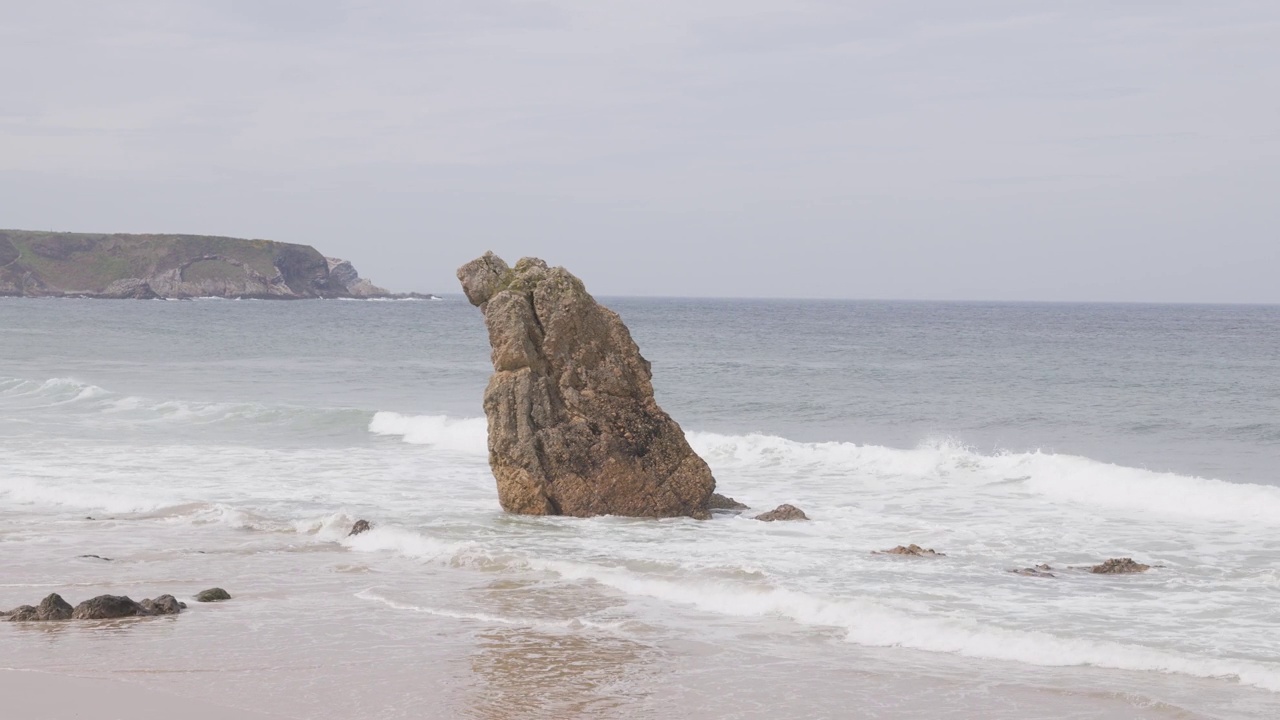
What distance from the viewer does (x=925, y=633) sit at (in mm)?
10094

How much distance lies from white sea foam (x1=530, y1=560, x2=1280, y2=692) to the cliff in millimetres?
163738

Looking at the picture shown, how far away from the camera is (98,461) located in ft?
68.2

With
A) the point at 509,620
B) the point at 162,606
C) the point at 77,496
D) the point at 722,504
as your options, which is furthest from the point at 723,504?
the point at 77,496

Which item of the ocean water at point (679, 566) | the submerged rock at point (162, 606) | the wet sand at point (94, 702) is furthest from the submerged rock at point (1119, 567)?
the submerged rock at point (162, 606)

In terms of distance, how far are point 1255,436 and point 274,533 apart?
21.6 m

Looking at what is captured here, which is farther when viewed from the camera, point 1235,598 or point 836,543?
point 836,543

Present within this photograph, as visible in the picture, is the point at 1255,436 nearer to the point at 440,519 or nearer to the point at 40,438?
the point at 440,519

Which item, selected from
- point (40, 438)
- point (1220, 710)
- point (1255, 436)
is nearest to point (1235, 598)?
point (1220, 710)

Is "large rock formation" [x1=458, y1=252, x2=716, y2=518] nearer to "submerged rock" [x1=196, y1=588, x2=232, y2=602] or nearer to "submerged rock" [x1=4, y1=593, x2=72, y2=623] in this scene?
"submerged rock" [x1=196, y1=588, x2=232, y2=602]

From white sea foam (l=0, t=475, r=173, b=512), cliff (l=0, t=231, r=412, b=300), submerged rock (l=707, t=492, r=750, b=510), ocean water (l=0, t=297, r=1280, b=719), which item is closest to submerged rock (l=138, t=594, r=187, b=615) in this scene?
ocean water (l=0, t=297, r=1280, b=719)

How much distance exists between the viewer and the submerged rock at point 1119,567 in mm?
12680

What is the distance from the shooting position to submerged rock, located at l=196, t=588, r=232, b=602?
11062 mm

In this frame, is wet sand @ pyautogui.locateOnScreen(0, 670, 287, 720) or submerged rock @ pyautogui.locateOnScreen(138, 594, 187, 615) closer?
wet sand @ pyautogui.locateOnScreen(0, 670, 287, 720)

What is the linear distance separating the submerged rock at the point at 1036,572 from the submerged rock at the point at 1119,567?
1.63 ft
